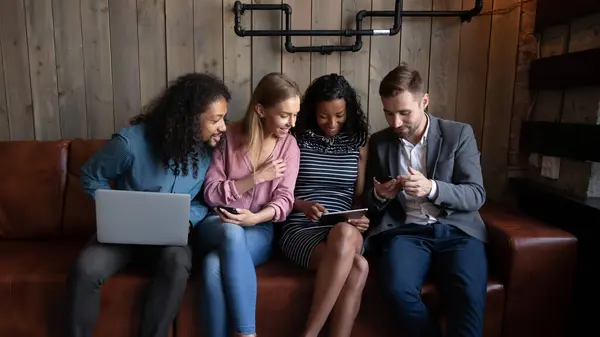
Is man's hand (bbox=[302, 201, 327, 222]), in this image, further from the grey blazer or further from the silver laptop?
the silver laptop

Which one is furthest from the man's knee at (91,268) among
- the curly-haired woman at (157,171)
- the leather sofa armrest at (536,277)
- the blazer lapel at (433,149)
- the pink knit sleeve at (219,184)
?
the leather sofa armrest at (536,277)

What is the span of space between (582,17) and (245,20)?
1.36m

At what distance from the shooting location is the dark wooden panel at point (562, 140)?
1.69 m

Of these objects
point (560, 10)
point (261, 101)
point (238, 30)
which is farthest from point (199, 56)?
point (560, 10)

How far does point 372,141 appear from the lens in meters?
1.88

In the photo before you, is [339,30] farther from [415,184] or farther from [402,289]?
[402,289]

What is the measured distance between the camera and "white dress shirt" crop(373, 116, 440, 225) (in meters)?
1.73

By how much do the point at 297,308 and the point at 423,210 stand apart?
1.91 ft

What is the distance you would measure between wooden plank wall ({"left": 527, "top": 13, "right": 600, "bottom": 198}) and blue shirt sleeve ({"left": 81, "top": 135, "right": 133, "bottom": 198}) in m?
1.66

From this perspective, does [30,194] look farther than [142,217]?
Yes

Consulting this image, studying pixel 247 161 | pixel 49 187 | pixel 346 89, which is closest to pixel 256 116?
pixel 247 161

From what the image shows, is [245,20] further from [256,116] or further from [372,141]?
[372,141]

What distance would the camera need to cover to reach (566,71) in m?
1.82

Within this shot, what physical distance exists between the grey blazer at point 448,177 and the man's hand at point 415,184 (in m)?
0.05
